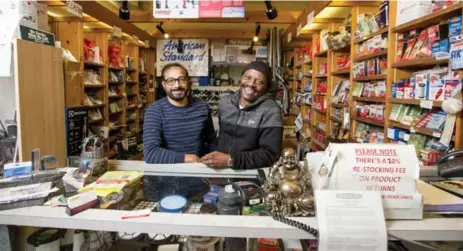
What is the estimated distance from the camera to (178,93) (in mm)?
1976

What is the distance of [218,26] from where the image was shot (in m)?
8.01

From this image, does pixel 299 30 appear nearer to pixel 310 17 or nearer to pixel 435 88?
pixel 310 17

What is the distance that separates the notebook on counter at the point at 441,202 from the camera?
93cm

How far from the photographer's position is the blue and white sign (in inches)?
320

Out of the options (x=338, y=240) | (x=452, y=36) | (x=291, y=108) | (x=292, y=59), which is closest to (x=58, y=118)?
(x=338, y=240)

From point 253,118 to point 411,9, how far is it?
5.50 ft

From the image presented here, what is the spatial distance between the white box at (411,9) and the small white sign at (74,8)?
347 centimetres

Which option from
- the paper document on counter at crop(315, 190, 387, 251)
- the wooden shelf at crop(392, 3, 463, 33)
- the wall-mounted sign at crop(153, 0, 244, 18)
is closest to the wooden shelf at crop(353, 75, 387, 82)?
the wooden shelf at crop(392, 3, 463, 33)

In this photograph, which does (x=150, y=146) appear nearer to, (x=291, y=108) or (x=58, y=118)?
(x=58, y=118)

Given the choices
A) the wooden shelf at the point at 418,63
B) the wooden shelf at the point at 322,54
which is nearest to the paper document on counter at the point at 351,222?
the wooden shelf at the point at 418,63

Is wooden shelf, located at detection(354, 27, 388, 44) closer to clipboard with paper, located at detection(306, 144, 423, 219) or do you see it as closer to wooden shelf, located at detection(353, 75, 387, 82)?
wooden shelf, located at detection(353, 75, 387, 82)

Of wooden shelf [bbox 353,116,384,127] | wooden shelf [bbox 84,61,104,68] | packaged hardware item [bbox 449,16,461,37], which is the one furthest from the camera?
wooden shelf [bbox 84,61,104,68]

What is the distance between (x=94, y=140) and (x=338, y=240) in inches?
38.4

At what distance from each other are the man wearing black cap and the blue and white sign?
6230 mm
